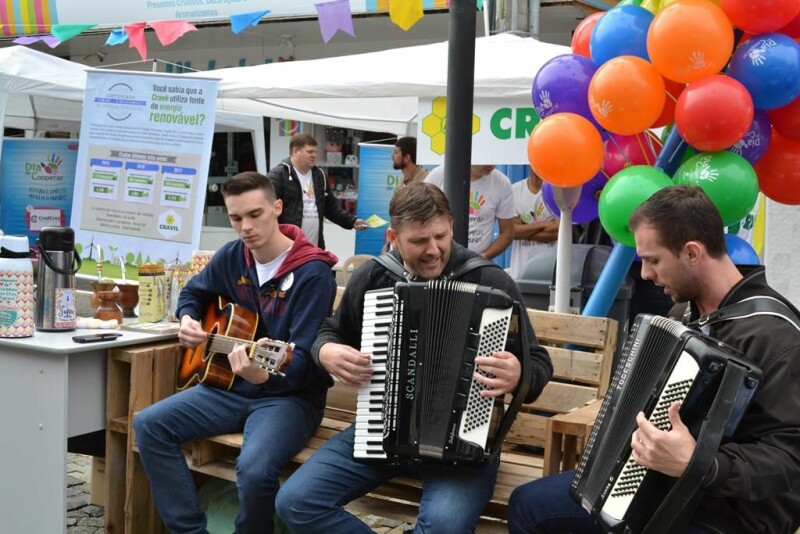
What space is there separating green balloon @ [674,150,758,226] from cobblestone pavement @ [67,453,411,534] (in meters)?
1.85

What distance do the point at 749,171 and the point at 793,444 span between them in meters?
1.52

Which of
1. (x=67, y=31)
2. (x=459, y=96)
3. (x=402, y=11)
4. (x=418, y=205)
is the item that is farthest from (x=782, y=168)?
(x=67, y=31)

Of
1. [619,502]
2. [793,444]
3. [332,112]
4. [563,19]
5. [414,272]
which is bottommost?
[619,502]

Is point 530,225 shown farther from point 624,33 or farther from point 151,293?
point 151,293

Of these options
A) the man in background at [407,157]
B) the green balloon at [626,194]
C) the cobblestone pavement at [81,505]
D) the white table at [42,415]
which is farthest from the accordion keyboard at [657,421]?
the man in background at [407,157]

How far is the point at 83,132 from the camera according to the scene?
258 inches

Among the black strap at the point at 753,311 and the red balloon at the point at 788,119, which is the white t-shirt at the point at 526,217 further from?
the black strap at the point at 753,311

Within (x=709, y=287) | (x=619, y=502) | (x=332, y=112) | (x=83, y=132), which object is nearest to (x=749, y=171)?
(x=709, y=287)

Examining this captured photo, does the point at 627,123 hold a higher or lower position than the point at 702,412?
higher

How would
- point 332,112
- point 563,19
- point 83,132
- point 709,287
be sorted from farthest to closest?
point 563,19
point 332,112
point 83,132
point 709,287

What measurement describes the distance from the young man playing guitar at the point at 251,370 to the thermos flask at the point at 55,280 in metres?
0.56

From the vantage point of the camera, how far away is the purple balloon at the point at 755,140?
12.0 feet

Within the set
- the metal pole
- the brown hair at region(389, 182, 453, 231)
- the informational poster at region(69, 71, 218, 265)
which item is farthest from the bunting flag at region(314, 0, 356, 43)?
the brown hair at region(389, 182, 453, 231)

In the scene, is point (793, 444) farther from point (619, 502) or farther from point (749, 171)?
point (749, 171)
